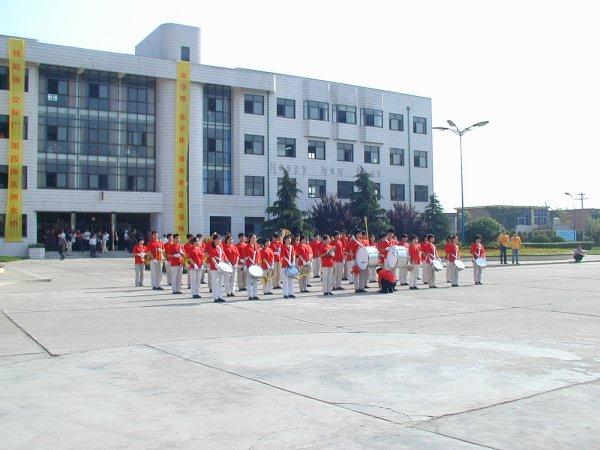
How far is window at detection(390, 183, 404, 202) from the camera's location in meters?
56.4

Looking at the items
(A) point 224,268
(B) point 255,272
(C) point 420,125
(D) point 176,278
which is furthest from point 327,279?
(C) point 420,125

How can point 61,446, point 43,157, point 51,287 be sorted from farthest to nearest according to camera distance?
point 43,157, point 51,287, point 61,446

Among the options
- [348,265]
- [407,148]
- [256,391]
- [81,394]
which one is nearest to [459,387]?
[256,391]

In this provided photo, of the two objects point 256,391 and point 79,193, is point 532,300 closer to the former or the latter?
point 256,391

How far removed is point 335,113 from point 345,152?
10.6ft

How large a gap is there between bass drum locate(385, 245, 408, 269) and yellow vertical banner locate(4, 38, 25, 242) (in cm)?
2909

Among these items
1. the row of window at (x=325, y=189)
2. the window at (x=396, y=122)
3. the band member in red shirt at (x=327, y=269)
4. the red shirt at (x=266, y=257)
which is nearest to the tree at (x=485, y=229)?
the row of window at (x=325, y=189)

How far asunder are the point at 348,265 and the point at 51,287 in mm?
9364

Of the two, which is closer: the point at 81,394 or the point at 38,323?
the point at 81,394

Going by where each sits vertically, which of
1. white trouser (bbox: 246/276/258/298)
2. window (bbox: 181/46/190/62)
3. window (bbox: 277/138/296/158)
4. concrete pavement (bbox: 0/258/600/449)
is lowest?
concrete pavement (bbox: 0/258/600/449)

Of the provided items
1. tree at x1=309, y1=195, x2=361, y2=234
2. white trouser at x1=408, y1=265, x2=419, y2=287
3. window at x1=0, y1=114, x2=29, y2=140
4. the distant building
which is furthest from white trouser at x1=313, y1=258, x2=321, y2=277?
the distant building

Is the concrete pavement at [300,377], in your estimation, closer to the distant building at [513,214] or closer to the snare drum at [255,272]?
the snare drum at [255,272]

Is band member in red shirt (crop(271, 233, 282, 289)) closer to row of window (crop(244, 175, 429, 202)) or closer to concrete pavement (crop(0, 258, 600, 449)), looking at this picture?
concrete pavement (crop(0, 258, 600, 449))

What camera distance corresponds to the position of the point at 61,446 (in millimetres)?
5148
